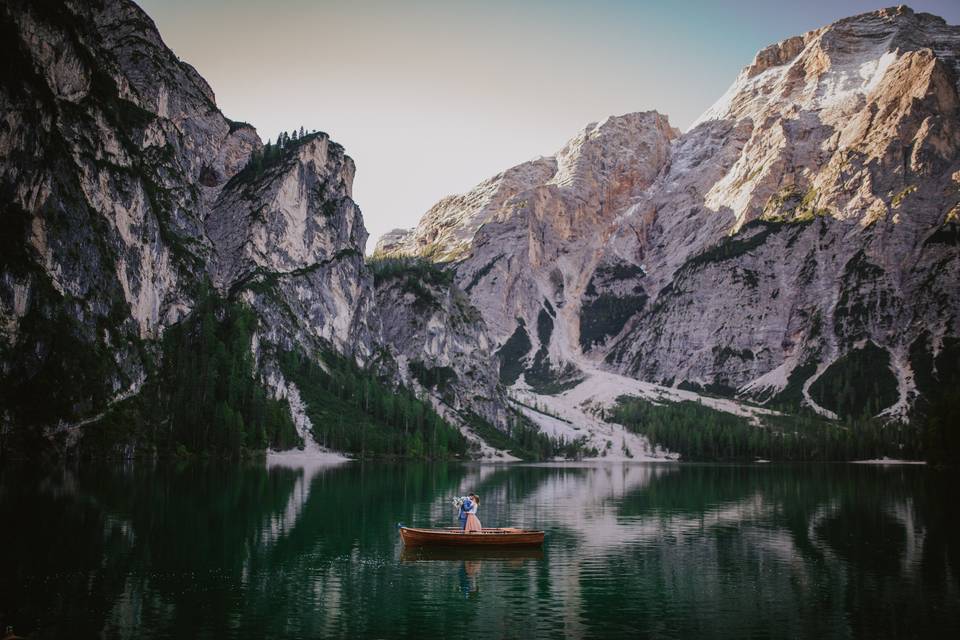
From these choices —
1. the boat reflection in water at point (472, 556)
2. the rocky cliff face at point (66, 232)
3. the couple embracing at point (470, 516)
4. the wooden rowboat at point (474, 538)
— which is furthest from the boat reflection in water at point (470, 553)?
the rocky cliff face at point (66, 232)

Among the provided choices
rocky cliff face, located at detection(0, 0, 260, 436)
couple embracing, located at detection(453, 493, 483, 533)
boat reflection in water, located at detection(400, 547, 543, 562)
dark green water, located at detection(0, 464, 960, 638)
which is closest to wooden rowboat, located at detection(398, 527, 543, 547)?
boat reflection in water, located at detection(400, 547, 543, 562)

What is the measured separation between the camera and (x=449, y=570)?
45281 millimetres

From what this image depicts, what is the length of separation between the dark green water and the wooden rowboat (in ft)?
4.63

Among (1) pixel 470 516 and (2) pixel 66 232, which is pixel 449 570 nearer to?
(1) pixel 470 516

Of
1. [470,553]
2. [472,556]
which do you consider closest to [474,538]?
[470,553]

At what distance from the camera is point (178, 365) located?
7121 inches

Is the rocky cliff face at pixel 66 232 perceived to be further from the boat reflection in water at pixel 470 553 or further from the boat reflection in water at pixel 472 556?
the boat reflection in water at pixel 472 556

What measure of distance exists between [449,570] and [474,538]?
6220 millimetres

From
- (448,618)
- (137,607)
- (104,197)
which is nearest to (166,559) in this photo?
(137,607)

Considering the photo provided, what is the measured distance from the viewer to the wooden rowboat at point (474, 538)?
168 ft

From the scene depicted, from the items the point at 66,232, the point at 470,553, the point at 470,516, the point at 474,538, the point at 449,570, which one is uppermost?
the point at 66,232

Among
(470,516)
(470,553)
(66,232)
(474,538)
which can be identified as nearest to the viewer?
(470,553)

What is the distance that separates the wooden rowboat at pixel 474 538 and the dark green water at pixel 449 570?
1411 mm

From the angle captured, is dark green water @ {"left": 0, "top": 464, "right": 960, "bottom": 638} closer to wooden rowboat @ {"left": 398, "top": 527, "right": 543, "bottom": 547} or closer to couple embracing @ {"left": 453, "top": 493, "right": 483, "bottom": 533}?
wooden rowboat @ {"left": 398, "top": 527, "right": 543, "bottom": 547}
